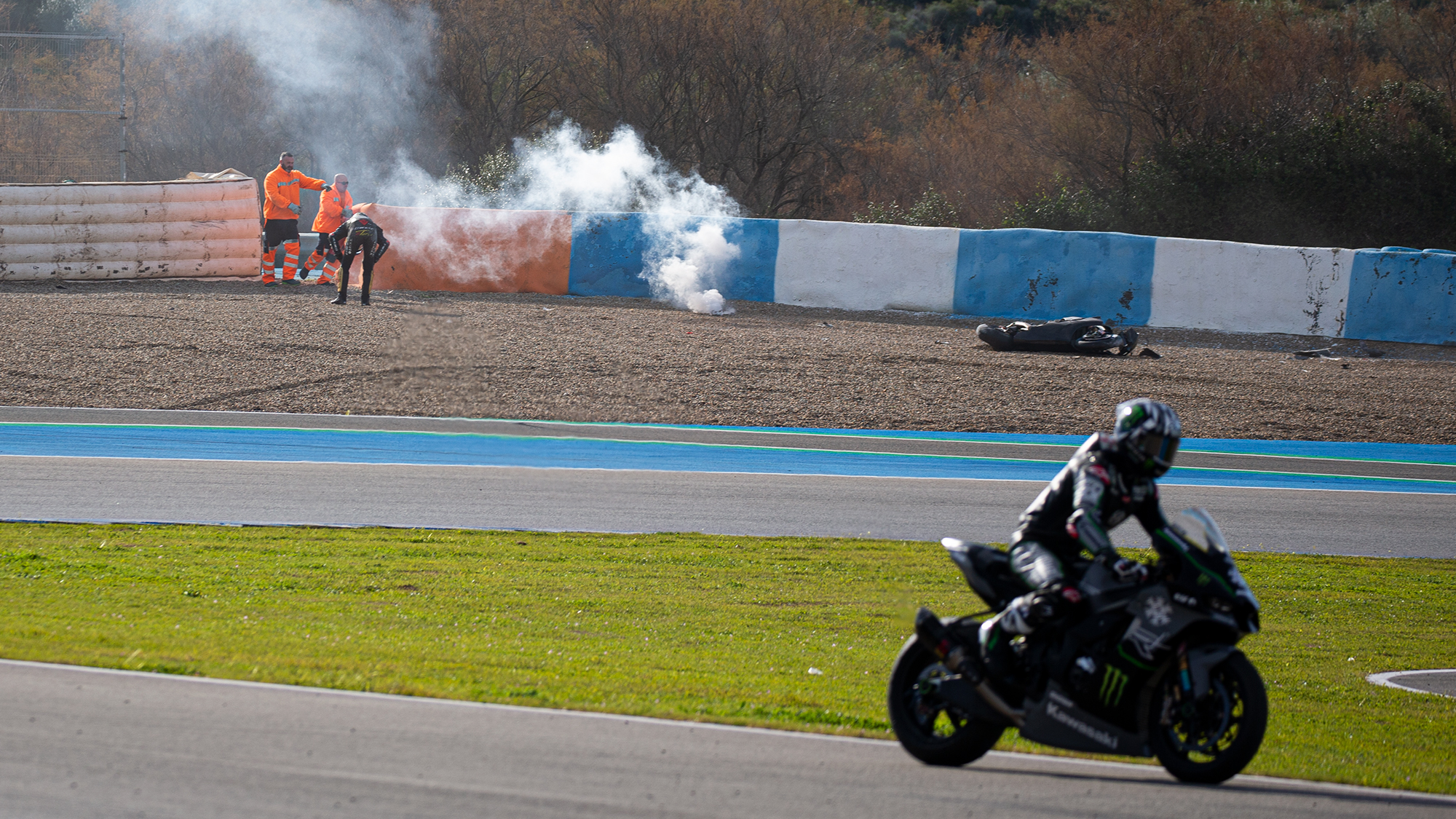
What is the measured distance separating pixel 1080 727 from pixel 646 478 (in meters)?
7.27

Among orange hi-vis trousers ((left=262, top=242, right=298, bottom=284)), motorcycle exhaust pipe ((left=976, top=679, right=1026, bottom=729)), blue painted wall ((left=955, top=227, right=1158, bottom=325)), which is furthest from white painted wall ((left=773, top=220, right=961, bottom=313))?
motorcycle exhaust pipe ((left=976, top=679, right=1026, bottom=729))

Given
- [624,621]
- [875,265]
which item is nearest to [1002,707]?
[624,621]

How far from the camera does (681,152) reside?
104ft

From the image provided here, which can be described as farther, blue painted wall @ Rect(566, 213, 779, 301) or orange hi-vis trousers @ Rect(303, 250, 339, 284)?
blue painted wall @ Rect(566, 213, 779, 301)

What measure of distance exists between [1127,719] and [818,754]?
1.17 metres

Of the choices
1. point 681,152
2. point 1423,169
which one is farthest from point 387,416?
point 1423,169

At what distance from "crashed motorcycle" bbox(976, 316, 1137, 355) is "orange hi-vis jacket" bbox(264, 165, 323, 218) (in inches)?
420

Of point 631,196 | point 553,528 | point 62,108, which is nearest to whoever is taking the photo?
point 553,528

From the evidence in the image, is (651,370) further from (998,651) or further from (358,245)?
(998,651)

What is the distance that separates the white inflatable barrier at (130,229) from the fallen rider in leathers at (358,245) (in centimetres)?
397

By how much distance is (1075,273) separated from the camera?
20.3 m

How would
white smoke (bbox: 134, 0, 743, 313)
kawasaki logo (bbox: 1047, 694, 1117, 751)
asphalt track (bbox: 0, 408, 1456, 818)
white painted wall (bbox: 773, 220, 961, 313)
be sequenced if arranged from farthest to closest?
white smoke (bbox: 134, 0, 743, 313)
white painted wall (bbox: 773, 220, 961, 313)
kawasaki logo (bbox: 1047, 694, 1117, 751)
asphalt track (bbox: 0, 408, 1456, 818)

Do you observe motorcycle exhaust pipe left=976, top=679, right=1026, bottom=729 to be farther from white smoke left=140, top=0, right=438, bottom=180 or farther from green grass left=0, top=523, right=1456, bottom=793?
white smoke left=140, top=0, right=438, bottom=180

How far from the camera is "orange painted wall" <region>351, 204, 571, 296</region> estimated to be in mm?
20906
